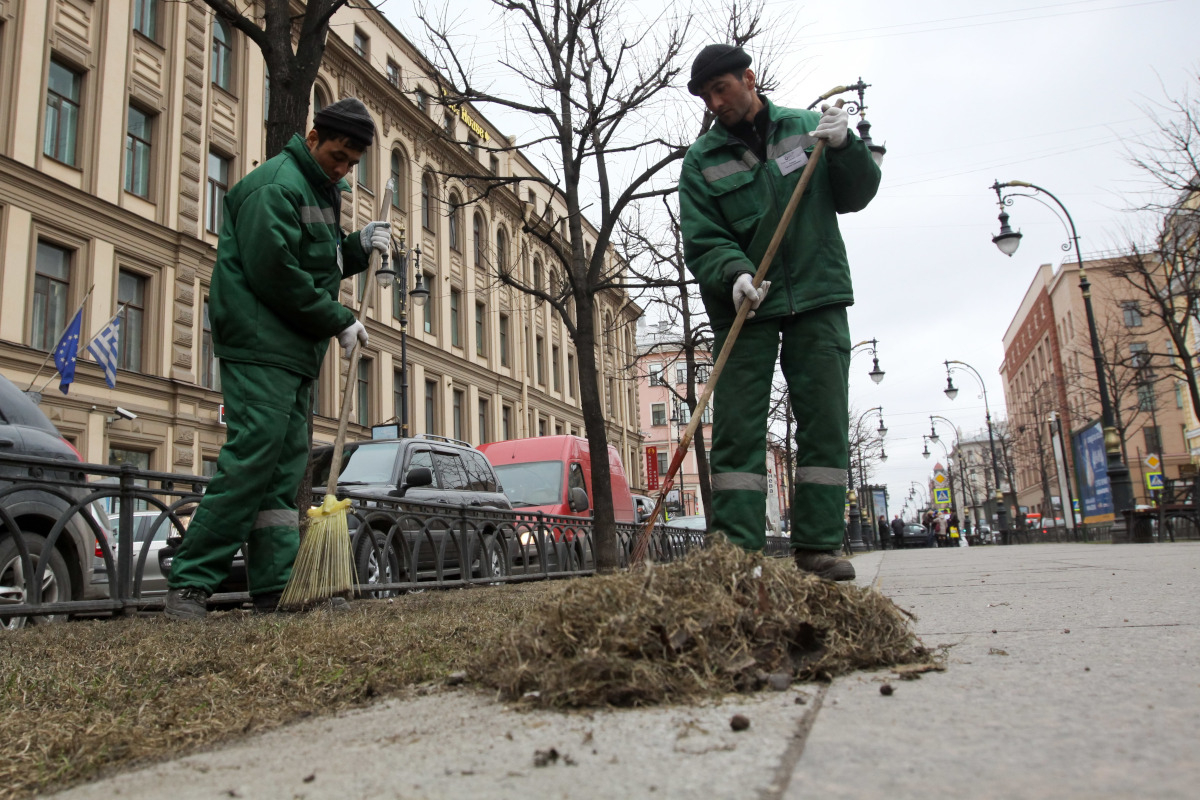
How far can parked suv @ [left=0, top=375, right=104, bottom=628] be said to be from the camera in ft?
16.4

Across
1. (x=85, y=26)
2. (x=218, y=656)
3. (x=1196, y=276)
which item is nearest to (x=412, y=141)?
(x=85, y=26)

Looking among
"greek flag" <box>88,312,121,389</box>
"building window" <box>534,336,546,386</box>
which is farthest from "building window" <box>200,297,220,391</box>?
"building window" <box>534,336,546,386</box>

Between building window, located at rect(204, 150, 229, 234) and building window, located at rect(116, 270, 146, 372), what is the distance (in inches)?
94.1

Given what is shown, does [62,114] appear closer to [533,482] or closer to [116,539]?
[533,482]

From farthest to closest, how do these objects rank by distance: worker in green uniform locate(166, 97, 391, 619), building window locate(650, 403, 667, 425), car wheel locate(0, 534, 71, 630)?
building window locate(650, 403, 667, 425)
car wheel locate(0, 534, 71, 630)
worker in green uniform locate(166, 97, 391, 619)

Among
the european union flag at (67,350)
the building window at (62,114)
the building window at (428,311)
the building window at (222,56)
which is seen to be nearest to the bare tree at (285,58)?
the european union flag at (67,350)

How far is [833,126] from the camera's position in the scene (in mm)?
3633

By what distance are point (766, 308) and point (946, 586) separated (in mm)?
2178

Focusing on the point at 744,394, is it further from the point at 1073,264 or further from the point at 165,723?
the point at 1073,264

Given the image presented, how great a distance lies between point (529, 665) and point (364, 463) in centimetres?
818

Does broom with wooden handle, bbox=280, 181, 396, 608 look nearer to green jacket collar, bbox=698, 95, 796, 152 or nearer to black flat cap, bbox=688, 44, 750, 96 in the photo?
green jacket collar, bbox=698, 95, 796, 152

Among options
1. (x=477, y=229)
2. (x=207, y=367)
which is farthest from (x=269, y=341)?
(x=477, y=229)

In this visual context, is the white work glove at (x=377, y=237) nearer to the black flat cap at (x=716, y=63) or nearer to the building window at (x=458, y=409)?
the black flat cap at (x=716, y=63)

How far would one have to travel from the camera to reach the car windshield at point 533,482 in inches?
590
